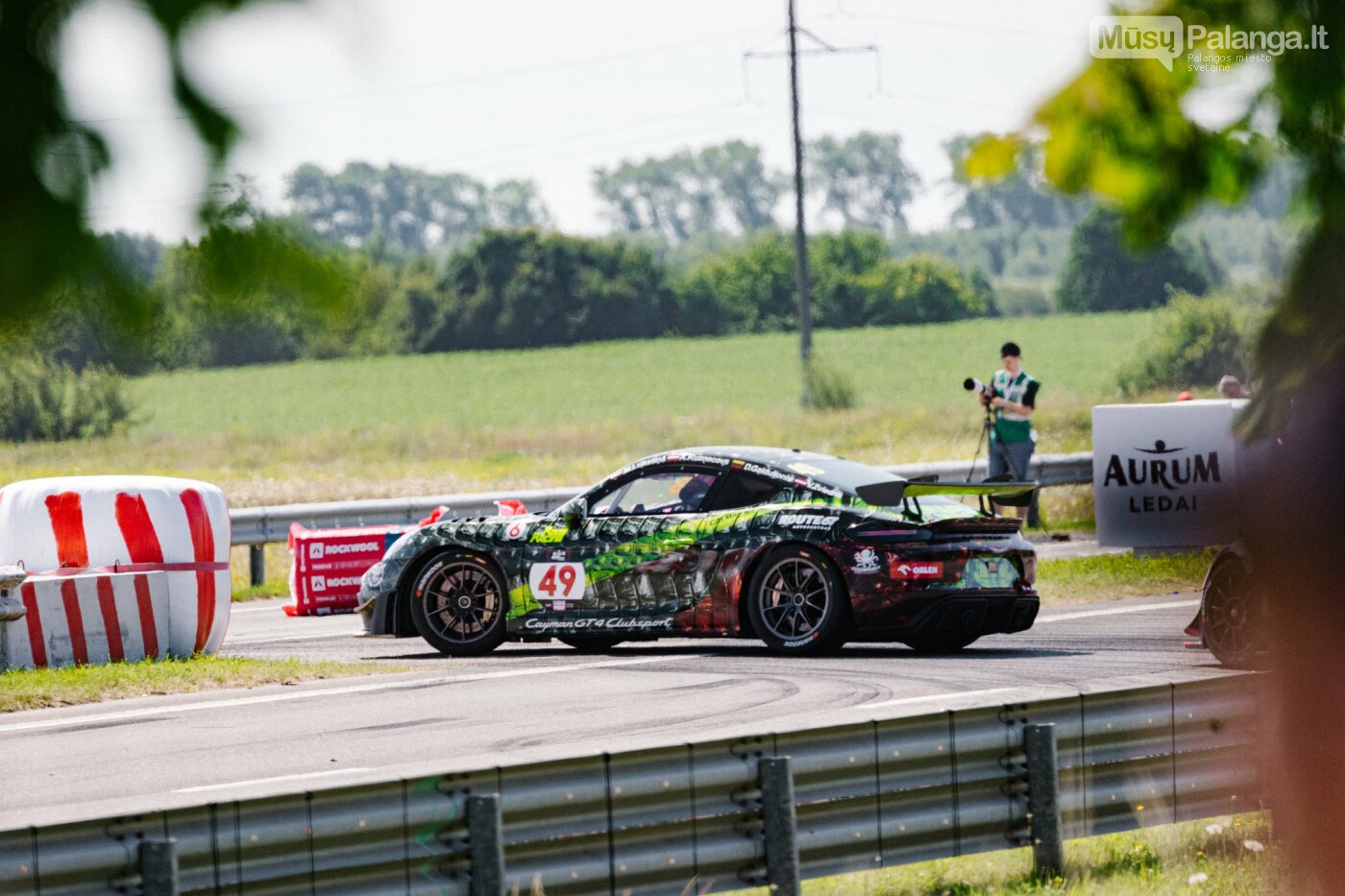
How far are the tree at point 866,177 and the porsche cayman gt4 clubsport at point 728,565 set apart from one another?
625 centimetres

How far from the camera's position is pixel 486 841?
5906 mm

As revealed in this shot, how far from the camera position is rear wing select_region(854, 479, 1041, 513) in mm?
11438

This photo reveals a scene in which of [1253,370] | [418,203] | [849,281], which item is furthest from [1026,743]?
[849,281]

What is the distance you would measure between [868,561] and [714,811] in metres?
5.59

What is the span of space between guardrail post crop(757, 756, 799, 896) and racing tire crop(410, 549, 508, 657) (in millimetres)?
6919

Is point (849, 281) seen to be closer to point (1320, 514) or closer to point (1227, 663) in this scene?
point (1227, 663)

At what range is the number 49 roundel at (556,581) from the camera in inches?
505

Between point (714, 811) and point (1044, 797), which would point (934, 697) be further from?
point (714, 811)

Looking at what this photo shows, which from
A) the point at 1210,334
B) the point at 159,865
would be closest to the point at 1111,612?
the point at 159,865

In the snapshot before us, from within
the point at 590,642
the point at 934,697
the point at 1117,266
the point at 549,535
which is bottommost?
the point at 590,642

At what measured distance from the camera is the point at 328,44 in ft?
7.94

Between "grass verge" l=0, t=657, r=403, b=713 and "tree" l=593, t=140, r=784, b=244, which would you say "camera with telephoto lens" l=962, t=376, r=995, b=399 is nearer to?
"tree" l=593, t=140, r=784, b=244

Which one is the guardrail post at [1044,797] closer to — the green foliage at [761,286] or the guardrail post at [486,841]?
the guardrail post at [486,841]

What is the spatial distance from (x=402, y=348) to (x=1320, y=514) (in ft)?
6.02
